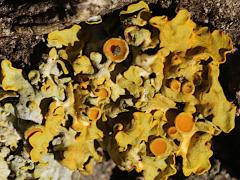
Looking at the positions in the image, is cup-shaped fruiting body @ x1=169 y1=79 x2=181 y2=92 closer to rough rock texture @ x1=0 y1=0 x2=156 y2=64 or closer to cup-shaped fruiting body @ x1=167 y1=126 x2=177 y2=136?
cup-shaped fruiting body @ x1=167 y1=126 x2=177 y2=136

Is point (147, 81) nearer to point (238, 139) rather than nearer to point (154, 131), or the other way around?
point (154, 131)

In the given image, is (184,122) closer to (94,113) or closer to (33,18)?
(94,113)

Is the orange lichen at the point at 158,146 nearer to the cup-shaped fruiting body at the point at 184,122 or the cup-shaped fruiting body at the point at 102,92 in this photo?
the cup-shaped fruiting body at the point at 184,122

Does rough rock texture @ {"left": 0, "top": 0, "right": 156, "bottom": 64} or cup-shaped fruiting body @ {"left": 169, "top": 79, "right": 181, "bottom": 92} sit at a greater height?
rough rock texture @ {"left": 0, "top": 0, "right": 156, "bottom": 64}

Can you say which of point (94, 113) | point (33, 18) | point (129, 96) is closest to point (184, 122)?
point (129, 96)

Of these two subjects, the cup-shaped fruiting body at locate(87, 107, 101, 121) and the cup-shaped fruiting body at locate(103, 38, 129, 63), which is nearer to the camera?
the cup-shaped fruiting body at locate(103, 38, 129, 63)

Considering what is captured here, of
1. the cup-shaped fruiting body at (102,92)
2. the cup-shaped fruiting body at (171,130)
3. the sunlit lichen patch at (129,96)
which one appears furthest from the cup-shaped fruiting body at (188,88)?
the cup-shaped fruiting body at (102,92)

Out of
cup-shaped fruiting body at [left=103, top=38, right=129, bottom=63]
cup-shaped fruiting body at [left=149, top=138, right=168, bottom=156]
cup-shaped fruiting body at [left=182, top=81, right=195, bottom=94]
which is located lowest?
cup-shaped fruiting body at [left=149, top=138, right=168, bottom=156]

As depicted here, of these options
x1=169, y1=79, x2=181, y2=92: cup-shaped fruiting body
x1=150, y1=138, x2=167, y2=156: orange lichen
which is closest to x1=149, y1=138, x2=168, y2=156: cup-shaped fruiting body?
x1=150, y1=138, x2=167, y2=156: orange lichen
